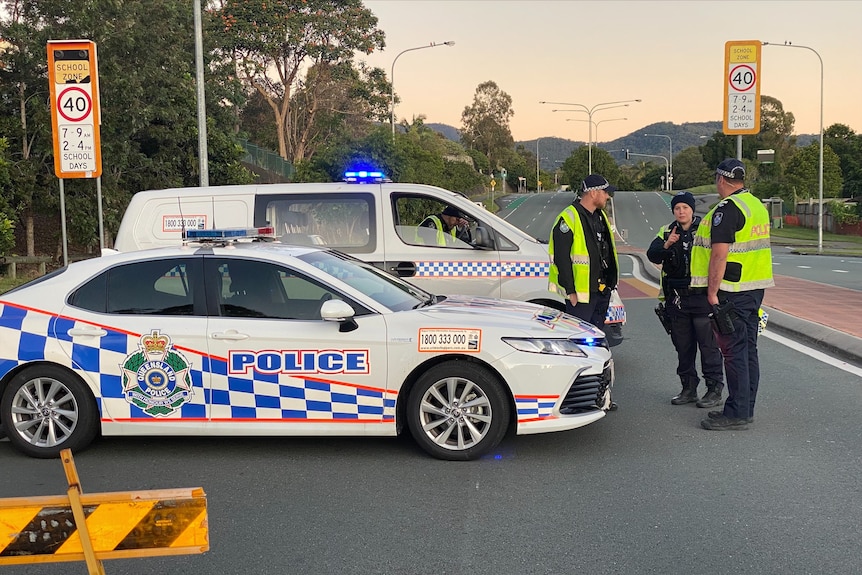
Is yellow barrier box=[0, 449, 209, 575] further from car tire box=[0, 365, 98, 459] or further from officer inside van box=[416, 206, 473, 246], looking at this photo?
officer inside van box=[416, 206, 473, 246]

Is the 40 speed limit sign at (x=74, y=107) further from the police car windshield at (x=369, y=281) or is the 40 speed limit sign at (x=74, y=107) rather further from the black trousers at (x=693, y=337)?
the black trousers at (x=693, y=337)

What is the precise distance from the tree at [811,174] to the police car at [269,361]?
2442 inches

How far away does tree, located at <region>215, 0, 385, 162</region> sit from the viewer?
4125 cm

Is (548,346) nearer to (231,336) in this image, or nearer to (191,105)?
(231,336)

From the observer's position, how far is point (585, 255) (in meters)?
6.97

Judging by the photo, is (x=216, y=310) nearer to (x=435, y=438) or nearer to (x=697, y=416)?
(x=435, y=438)

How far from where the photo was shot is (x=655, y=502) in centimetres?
472

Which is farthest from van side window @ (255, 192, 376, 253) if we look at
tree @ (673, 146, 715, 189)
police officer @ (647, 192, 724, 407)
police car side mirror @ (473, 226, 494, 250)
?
tree @ (673, 146, 715, 189)

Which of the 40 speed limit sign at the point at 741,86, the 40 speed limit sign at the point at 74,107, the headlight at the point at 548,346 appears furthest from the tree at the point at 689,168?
the headlight at the point at 548,346

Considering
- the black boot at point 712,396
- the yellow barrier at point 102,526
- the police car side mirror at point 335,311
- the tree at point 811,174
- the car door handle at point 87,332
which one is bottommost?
the black boot at point 712,396

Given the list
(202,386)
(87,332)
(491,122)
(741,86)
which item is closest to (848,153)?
(491,122)

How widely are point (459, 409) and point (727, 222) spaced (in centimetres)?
242

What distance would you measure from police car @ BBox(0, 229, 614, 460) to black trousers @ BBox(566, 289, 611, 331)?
1.12m

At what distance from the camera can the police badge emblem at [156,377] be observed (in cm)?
560
